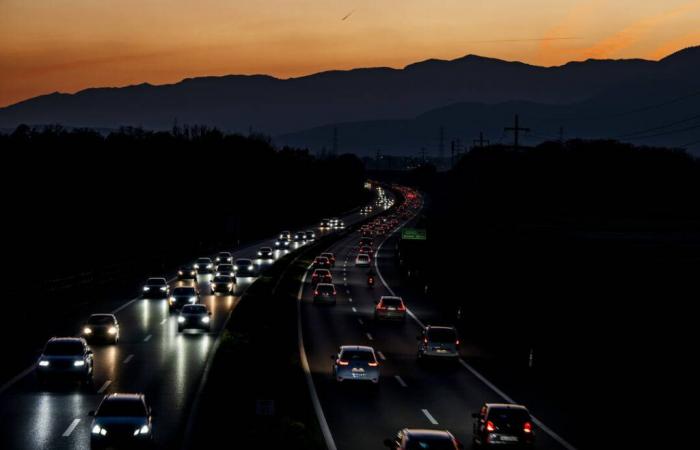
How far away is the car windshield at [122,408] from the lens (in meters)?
25.5

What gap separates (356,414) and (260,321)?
68.2ft

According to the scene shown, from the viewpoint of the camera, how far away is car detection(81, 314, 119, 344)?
49.8 metres

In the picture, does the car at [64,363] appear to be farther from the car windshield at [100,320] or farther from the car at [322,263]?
the car at [322,263]

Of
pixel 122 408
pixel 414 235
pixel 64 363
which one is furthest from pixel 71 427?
pixel 414 235

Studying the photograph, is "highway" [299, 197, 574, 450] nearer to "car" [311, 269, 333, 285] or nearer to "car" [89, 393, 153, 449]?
"car" [89, 393, 153, 449]

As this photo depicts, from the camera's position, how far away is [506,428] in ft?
88.5

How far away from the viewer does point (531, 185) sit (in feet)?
543

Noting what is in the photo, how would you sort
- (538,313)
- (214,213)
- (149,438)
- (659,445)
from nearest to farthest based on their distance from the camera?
(149,438)
(659,445)
(538,313)
(214,213)

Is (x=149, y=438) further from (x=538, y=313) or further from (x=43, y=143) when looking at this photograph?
(x=43, y=143)

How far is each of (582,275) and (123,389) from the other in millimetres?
37300

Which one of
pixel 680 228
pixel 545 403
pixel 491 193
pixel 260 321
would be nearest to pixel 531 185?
pixel 491 193

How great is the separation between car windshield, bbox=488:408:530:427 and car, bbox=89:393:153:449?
8282mm

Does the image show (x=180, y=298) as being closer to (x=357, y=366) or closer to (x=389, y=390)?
(x=357, y=366)

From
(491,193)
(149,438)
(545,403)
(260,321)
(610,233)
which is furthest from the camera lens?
(491,193)
